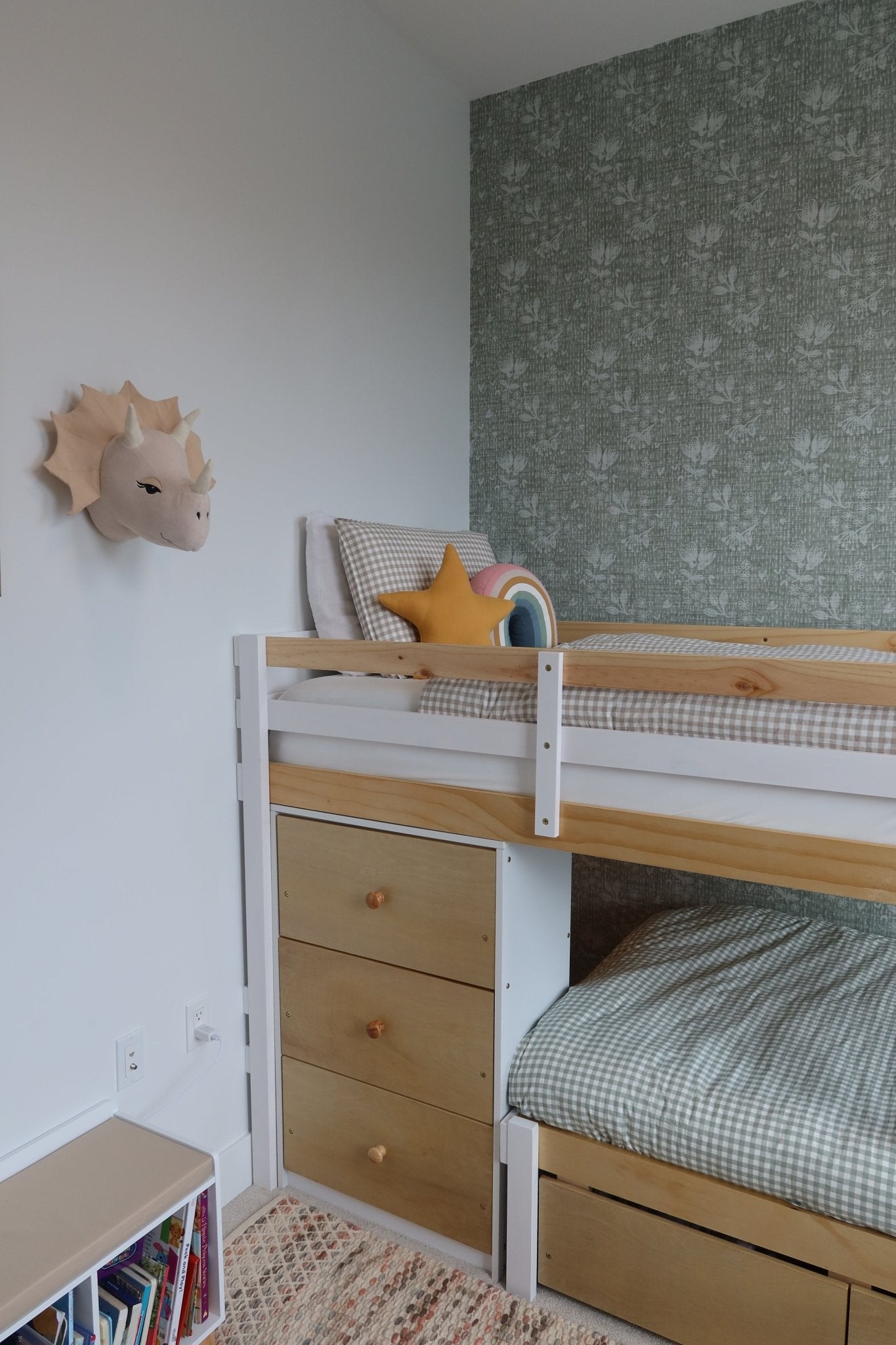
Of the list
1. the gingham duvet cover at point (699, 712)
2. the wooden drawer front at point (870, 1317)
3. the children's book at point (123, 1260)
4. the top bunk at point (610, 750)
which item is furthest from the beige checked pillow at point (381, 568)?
the wooden drawer front at point (870, 1317)

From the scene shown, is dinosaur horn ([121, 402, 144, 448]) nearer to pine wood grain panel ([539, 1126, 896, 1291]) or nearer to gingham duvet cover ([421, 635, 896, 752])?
gingham duvet cover ([421, 635, 896, 752])

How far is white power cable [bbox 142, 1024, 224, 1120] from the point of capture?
1.74m

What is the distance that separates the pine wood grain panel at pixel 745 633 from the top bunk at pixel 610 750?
0.77 ft

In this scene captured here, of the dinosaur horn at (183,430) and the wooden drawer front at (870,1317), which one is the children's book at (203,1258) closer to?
the wooden drawer front at (870,1317)

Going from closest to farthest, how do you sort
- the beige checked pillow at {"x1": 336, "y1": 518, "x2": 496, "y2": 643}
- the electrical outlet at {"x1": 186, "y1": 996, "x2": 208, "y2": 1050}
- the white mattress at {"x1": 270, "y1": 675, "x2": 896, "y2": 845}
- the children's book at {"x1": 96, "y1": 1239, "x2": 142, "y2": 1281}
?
the white mattress at {"x1": 270, "y1": 675, "x2": 896, "y2": 845} → the children's book at {"x1": 96, "y1": 1239, "x2": 142, "y2": 1281} → the electrical outlet at {"x1": 186, "y1": 996, "x2": 208, "y2": 1050} → the beige checked pillow at {"x1": 336, "y1": 518, "x2": 496, "y2": 643}

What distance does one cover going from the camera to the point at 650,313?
2.38 metres

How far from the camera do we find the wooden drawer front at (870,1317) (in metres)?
1.33

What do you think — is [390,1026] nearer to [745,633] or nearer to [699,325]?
[745,633]

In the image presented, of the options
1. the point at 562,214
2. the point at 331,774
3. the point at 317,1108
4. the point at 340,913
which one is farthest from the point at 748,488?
the point at 317,1108

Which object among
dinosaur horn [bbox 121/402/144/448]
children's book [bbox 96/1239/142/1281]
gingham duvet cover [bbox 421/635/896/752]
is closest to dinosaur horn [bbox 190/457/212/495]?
dinosaur horn [bbox 121/402/144/448]

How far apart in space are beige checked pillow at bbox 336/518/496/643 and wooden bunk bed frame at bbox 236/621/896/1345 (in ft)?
0.70

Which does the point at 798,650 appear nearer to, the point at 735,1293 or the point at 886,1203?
the point at 886,1203

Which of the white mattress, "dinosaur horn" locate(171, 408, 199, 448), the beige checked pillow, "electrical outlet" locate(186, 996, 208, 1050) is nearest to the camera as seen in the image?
the white mattress

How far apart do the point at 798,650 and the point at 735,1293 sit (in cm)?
112
